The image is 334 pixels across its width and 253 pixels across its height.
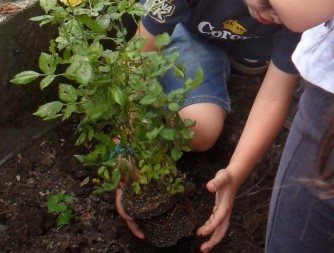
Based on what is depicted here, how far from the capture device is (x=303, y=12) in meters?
1.08

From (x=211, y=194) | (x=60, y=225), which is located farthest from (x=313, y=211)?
(x=60, y=225)

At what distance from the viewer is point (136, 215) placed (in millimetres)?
1866

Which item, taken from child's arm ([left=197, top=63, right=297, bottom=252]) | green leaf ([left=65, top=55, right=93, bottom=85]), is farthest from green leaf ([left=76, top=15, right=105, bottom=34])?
child's arm ([left=197, top=63, right=297, bottom=252])

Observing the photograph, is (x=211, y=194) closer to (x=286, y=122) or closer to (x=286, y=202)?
(x=286, y=122)

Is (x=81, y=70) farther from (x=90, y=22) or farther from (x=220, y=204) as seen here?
(x=220, y=204)

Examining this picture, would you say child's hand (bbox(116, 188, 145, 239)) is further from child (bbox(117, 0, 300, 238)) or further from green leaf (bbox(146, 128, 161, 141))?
green leaf (bbox(146, 128, 161, 141))

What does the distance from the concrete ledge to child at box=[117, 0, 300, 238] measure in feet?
1.21

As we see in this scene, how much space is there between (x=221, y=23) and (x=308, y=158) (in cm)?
89

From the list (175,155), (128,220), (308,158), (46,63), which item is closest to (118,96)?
(46,63)

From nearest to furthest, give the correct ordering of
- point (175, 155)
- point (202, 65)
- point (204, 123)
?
point (175, 155) → point (204, 123) → point (202, 65)

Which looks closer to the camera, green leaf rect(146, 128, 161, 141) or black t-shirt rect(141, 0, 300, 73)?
green leaf rect(146, 128, 161, 141)

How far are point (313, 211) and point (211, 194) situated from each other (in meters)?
0.81

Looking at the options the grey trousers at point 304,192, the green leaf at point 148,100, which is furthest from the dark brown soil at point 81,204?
the green leaf at point 148,100

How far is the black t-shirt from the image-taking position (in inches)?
77.6
